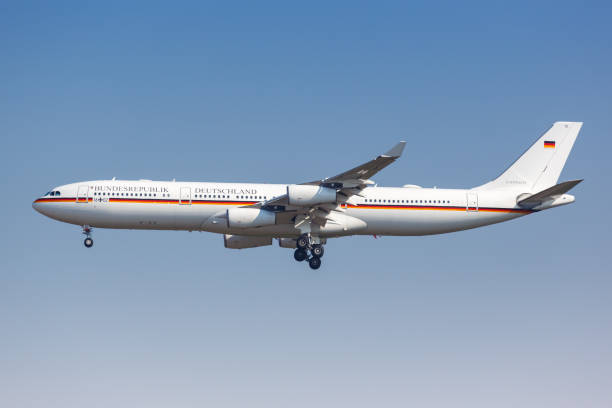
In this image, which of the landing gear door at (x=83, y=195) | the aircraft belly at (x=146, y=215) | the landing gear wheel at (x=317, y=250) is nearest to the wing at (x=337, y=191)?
the landing gear wheel at (x=317, y=250)

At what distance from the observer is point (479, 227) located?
196 feet

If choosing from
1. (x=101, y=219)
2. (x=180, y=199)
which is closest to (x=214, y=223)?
(x=180, y=199)

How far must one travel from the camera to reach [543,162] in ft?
202

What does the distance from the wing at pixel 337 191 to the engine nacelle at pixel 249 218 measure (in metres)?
0.45

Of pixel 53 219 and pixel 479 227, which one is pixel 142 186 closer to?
pixel 53 219

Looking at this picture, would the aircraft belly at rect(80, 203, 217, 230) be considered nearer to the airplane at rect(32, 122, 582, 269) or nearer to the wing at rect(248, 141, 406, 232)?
the airplane at rect(32, 122, 582, 269)

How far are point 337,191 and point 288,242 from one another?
6894 millimetres

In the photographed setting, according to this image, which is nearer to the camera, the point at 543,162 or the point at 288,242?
the point at 288,242

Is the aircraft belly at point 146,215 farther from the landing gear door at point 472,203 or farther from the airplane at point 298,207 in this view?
the landing gear door at point 472,203

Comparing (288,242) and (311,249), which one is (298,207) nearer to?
(311,249)

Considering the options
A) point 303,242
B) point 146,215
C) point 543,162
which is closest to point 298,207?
point 303,242

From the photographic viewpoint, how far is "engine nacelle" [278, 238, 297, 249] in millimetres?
58531

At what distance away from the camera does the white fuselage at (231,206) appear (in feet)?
179

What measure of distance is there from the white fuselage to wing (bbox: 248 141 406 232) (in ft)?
2.14
